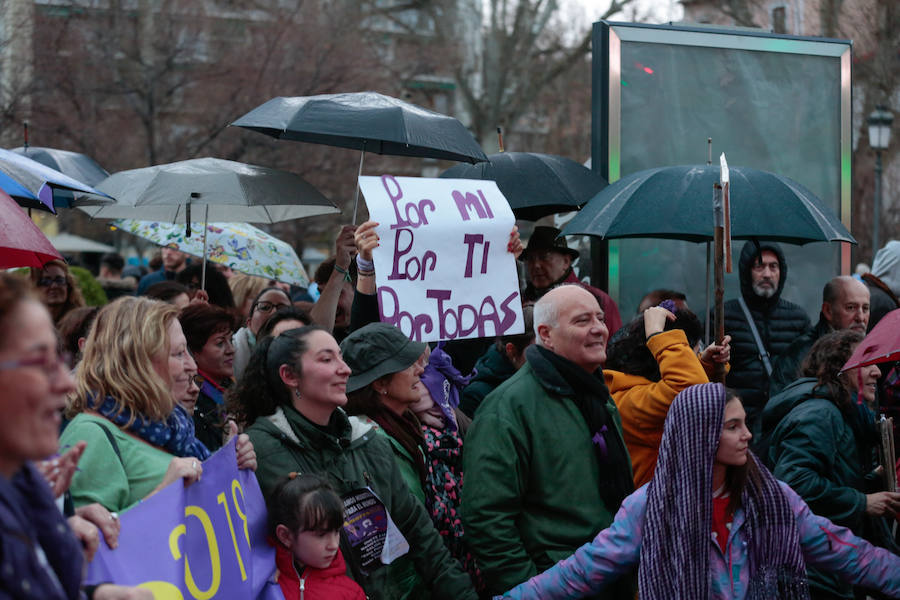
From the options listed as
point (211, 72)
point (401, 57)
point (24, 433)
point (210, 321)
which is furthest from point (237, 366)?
point (401, 57)

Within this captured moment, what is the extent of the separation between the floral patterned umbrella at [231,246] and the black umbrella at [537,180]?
1.76 m

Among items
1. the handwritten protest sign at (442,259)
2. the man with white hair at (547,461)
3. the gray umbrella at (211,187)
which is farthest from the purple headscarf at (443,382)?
the gray umbrella at (211,187)

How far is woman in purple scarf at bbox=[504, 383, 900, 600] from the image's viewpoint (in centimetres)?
397

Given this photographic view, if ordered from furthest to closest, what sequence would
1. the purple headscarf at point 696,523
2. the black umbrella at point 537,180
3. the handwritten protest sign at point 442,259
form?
the black umbrella at point 537,180 < the handwritten protest sign at point 442,259 < the purple headscarf at point 696,523

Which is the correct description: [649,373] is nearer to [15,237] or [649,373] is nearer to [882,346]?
[882,346]

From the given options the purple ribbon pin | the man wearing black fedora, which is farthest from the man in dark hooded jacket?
the purple ribbon pin

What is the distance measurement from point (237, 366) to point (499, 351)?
145cm

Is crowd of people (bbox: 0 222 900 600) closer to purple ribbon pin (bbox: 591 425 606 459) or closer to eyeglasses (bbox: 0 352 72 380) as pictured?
purple ribbon pin (bbox: 591 425 606 459)

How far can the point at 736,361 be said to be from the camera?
6.98 m

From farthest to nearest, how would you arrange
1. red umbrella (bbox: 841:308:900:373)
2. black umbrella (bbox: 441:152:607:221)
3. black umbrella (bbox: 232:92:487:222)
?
1. black umbrella (bbox: 441:152:607:221)
2. black umbrella (bbox: 232:92:487:222)
3. red umbrella (bbox: 841:308:900:373)

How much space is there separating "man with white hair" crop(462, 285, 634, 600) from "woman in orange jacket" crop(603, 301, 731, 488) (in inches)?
10.5

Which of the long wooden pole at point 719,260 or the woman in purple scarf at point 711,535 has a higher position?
the long wooden pole at point 719,260

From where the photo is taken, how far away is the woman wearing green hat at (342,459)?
13.7 feet

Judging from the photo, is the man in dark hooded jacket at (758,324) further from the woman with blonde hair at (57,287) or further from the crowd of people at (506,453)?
the woman with blonde hair at (57,287)
